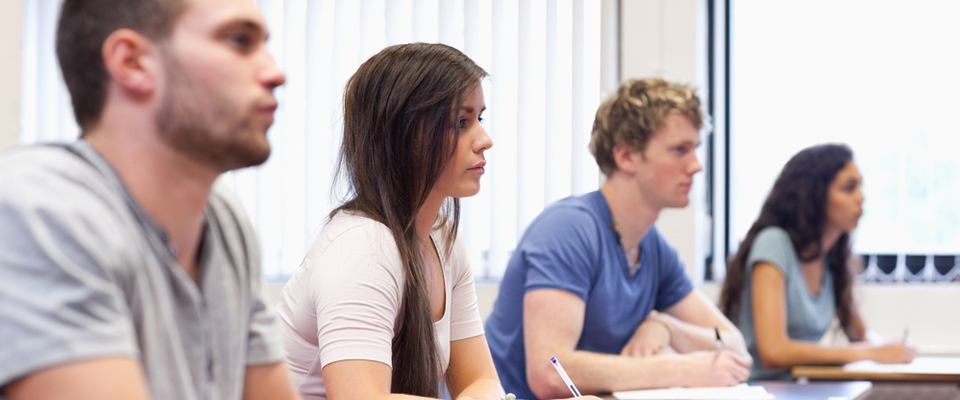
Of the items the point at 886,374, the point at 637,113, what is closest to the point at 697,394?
the point at 886,374

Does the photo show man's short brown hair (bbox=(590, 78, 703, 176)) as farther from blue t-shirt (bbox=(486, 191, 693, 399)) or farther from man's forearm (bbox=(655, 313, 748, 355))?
man's forearm (bbox=(655, 313, 748, 355))

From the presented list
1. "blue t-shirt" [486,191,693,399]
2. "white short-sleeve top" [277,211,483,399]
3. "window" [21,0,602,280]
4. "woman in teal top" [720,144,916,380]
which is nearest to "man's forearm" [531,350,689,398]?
"blue t-shirt" [486,191,693,399]

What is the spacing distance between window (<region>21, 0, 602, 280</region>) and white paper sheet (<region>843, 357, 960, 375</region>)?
1.44 m

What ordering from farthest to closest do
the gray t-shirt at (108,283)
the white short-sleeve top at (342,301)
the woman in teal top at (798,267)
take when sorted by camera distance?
1. the woman in teal top at (798,267)
2. the white short-sleeve top at (342,301)
3. the gray t-shirt at (108,283)

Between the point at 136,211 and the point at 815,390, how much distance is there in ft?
5.65

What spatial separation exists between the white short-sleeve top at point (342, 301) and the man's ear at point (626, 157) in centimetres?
95

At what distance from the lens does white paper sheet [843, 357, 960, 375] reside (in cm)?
221

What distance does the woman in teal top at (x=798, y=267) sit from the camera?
8.37 feet

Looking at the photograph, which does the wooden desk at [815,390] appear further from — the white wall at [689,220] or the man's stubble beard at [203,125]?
the white wall at [689,220]

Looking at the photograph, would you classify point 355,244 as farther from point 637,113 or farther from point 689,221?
point 689,221

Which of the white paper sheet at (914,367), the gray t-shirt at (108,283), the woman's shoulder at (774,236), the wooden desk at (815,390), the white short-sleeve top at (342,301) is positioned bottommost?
the white paper sheet at (914,367)

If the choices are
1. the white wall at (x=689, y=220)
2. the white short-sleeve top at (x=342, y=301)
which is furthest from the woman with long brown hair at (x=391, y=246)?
the white wall at (x=689, y=220)

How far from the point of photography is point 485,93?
11.3 ft

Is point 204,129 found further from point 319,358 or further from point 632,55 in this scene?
point 632,55
